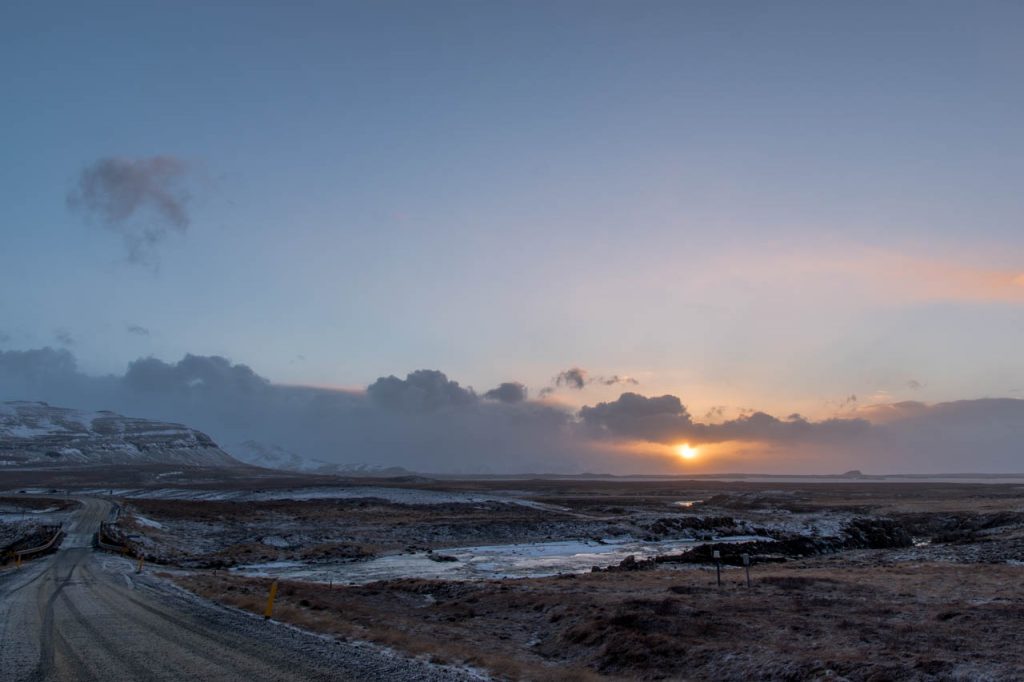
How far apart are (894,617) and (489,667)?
46.2 ft

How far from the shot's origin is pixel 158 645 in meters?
16.7

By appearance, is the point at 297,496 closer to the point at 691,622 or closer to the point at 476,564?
the point at 476,564

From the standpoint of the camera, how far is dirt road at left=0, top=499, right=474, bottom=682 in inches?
560

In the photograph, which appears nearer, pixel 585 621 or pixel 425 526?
pixel 585 621

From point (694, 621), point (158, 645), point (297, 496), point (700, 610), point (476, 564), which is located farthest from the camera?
point (297, 496)

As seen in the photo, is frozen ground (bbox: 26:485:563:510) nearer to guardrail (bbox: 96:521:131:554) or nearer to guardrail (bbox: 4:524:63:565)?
guardrail (bbox: 96:521:131:554)

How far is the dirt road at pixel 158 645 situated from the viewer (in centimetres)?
1422

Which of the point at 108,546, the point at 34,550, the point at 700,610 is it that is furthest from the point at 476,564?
the point at 34,550

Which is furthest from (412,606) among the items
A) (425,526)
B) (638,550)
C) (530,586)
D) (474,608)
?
(425,526)

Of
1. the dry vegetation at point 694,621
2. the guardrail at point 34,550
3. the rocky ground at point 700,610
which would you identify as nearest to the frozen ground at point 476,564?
the rocky ground at point 700,610

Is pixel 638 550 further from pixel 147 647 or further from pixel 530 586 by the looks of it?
pixel 147 647

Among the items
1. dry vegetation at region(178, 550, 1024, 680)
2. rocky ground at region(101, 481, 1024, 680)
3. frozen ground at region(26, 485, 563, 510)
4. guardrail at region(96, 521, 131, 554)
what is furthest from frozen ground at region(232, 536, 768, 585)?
frozen ground at region(26, 485, 563, 510)

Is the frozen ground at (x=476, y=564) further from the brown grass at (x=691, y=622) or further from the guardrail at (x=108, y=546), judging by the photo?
the guardrail at (x=108, y=546)

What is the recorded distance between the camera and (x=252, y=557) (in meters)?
43.9
